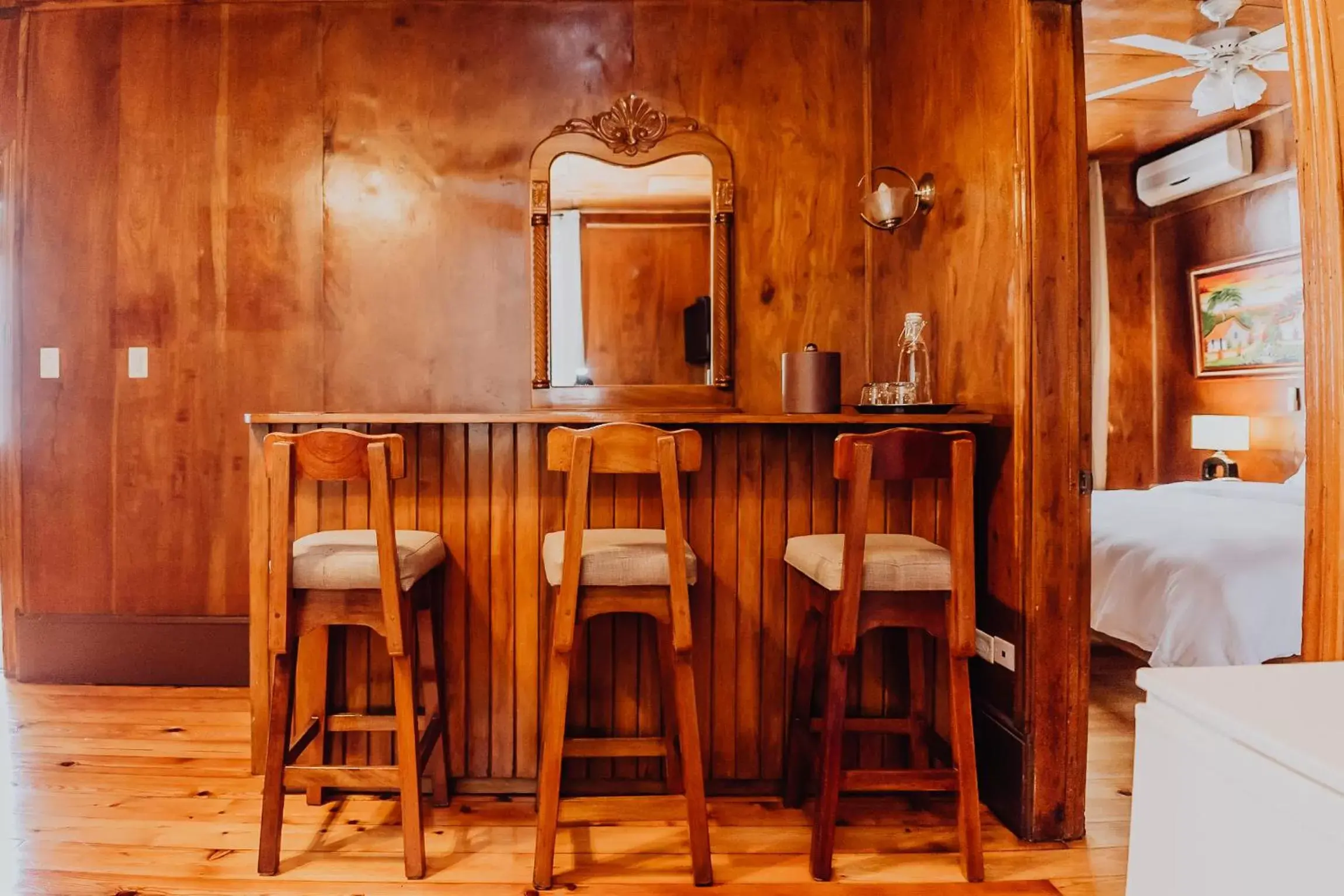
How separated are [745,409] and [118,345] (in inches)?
97.9

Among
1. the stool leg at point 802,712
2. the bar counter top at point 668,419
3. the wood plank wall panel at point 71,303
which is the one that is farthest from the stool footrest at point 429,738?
the wood plank wall panel at point 71,303

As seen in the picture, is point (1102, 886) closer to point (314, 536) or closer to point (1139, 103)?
point (314, 536)

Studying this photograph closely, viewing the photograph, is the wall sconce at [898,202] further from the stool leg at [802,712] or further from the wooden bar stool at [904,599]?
the stool leg at [802,712]

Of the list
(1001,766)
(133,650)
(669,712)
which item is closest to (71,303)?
(133,650)

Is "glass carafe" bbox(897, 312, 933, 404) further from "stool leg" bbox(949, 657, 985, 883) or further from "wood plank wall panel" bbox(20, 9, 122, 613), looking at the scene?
"wood plank wall panel" bbox(20, 9, 122, 613)

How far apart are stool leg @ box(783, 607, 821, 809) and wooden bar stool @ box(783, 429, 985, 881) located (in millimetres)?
215

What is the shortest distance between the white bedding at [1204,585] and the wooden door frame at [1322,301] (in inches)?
62.5

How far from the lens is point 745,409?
335cm

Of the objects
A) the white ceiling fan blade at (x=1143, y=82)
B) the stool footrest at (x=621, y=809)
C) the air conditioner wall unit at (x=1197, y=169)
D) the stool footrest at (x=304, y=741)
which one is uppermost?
the white ceiling fan blade at (x=1143, y=82)

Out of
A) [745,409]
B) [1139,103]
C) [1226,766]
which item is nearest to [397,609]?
[1226,766]

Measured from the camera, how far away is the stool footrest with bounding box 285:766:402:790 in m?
1.88

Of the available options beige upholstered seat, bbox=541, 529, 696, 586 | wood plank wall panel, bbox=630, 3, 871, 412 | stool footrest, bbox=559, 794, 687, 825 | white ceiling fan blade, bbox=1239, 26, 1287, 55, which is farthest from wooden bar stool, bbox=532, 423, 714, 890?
white ceiling fan blade, bbox=1239, 26, 1287, 55

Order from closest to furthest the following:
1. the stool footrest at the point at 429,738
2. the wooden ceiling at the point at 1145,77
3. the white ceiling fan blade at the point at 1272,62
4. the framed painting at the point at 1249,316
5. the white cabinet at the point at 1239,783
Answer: the white cabinet at the point at 1239,783 < the stool footrest at the point at 429,738 < the wooden ceiling at the point at 1145,77 < the white ceiling fan blade at the point at 1272,62 < the framed painting at the point at 1249,316

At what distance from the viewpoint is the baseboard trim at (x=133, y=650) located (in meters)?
3.26
